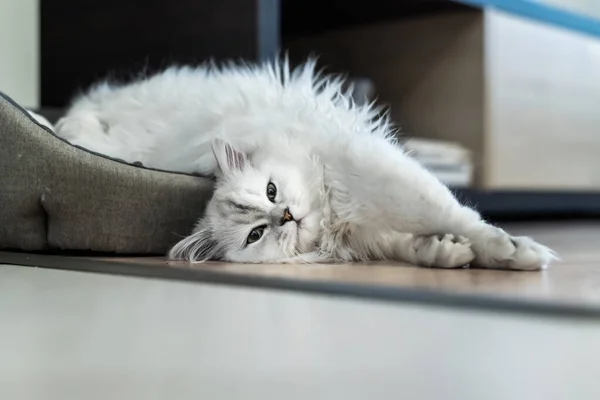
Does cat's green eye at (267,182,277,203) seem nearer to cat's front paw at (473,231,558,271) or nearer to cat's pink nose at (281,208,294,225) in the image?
cat's pink nose at (281,208,294,225)

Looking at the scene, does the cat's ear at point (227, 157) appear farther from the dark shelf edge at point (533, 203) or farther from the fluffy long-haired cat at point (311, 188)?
the dark shelf edge at point (533, 203)

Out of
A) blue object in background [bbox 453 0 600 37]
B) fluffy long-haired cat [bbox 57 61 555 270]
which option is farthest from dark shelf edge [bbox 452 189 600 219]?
fluffy long-haired cat [bbox 57 61 555 270]

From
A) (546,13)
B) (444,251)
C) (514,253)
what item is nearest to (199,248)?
(444,251)

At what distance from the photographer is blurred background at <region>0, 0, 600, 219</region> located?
2348 mm

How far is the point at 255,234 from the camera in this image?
4.28 feet

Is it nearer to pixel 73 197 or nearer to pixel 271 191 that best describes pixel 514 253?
pixel 271 191

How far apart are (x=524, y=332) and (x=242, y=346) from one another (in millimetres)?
312

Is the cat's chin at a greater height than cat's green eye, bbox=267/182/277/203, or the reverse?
cat's green eye, bbox=267/182/277/203

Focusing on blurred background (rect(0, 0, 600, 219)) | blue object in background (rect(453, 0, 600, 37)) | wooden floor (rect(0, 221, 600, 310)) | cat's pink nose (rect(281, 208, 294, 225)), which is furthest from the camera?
blue object in background (rect(453, 0, 600, 37))

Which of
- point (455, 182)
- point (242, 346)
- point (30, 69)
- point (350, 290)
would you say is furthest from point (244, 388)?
point (30, 69)

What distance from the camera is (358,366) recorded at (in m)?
0.75

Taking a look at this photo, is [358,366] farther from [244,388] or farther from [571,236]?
[571,236]

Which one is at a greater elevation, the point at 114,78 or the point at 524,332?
the point at 114,78

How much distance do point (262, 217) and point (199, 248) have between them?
121 millimetres
